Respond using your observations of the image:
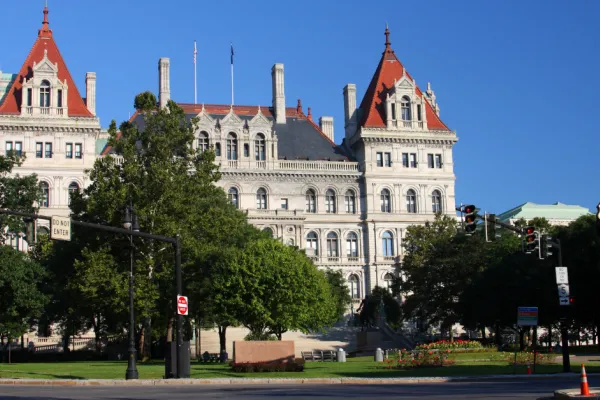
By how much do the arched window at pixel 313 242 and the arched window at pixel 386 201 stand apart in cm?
750

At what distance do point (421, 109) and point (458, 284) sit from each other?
92.3 ft

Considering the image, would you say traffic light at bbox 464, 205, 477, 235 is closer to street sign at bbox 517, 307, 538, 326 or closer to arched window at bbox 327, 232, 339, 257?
street sign at bbox 517, 307, 538, 326

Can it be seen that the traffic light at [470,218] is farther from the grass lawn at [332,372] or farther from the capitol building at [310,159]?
the capitol building at [310,159]

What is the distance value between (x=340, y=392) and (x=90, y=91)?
222 feet

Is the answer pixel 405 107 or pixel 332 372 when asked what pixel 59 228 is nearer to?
pixel 332 372

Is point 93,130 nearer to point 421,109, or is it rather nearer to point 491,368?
point 421,109

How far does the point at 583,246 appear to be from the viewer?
56188 millimetres

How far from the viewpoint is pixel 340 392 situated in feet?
91.2

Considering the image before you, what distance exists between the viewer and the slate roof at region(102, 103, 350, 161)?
93000 millimetres

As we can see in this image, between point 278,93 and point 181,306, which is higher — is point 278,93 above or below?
above

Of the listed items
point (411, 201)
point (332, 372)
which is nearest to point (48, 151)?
point (411, 201)

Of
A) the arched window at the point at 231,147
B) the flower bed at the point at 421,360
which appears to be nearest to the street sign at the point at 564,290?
the flower bed at the point at 421,360

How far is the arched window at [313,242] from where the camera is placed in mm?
90500

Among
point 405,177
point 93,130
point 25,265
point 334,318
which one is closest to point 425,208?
point 405,177
